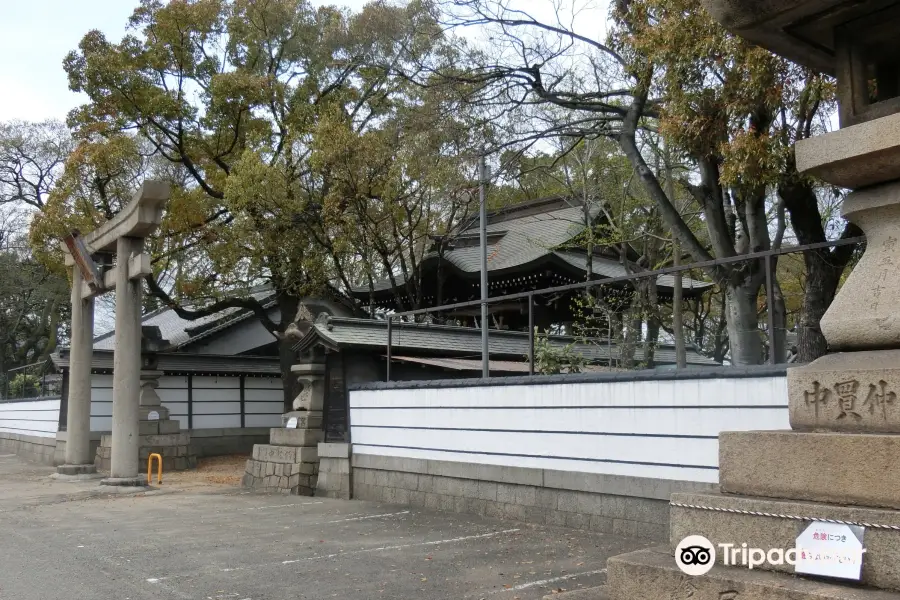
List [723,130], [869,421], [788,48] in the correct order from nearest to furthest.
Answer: [869,421], [788,48], [723,130]

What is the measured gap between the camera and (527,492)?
10.0 m

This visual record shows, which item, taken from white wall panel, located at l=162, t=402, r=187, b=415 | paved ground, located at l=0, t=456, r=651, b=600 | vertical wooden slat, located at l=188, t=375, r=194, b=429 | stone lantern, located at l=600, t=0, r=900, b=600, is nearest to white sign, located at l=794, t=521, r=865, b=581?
stone lantern, located at l=600, t=0, r=900, b=600

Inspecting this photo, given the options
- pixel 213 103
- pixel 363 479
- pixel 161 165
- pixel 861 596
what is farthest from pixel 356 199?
pixel 861 596

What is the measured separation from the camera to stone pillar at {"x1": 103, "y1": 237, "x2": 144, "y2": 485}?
51.3ft

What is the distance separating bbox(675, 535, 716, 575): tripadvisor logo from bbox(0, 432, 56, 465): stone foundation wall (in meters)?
22.6

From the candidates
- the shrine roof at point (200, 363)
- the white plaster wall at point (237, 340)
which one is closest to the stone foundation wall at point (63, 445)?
the shrine roof at point (200, 363)

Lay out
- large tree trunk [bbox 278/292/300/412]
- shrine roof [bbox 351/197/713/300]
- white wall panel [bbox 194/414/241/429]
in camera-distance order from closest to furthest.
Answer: large tree trunk [bbox 278/292/300/412] → shrine roof [bbox 351/197/713/300] → white wall panel [bbox 194/414/241/429]

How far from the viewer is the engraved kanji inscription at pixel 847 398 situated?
3.97 metres

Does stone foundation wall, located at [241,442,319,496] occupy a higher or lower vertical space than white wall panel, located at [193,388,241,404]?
lower

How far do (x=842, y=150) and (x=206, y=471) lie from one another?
18.7 m

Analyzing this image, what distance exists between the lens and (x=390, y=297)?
75.4 feet

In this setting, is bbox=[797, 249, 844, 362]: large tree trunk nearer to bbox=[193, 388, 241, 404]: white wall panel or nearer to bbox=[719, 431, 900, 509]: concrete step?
bbox=[719, 431, 900, 509]: concrete step

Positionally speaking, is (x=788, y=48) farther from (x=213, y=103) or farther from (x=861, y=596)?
(x=213, y=103)

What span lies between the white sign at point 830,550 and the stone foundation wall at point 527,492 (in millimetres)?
3993
